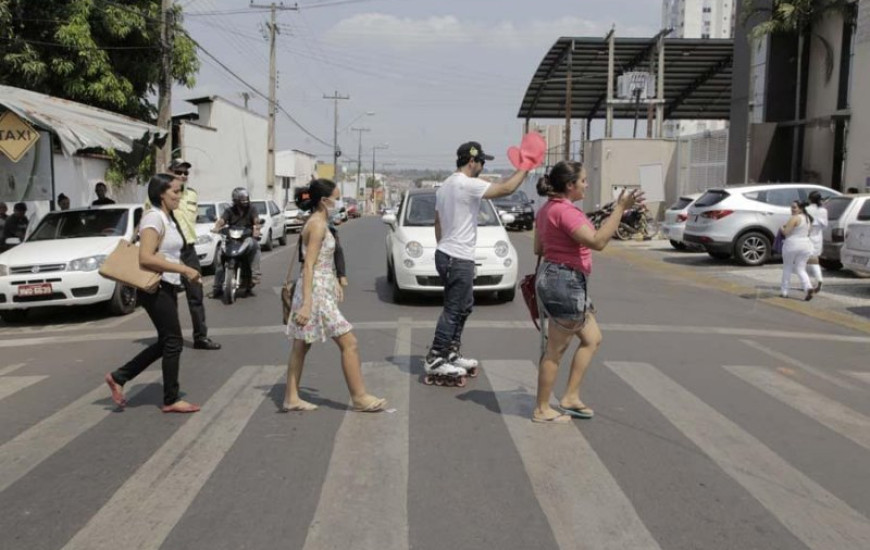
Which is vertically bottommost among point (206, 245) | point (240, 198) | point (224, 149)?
point (206, 245)

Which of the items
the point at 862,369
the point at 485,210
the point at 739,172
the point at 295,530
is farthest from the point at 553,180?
the point at 739,172

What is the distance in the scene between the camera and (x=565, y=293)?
532cm

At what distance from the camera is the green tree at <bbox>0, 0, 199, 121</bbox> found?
19234mm

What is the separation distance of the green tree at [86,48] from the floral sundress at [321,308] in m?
16.4

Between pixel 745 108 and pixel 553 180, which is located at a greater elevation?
pixel 745 108

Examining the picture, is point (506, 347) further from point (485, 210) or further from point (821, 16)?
point (821, 16)

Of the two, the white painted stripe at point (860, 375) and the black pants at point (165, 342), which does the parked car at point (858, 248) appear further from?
the black pants at point (165, 342)

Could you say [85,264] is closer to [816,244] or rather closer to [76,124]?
[76,124]

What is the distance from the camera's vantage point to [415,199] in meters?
12.3

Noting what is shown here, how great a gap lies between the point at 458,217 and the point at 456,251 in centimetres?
27

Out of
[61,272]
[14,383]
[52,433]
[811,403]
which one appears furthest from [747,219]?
[52,433]

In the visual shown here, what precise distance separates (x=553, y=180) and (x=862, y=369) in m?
4.18

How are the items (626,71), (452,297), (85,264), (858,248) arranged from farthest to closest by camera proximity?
(626,71) → (858,248) → (85,264) → (452,297)

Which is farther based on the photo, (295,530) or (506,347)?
(506,347)
